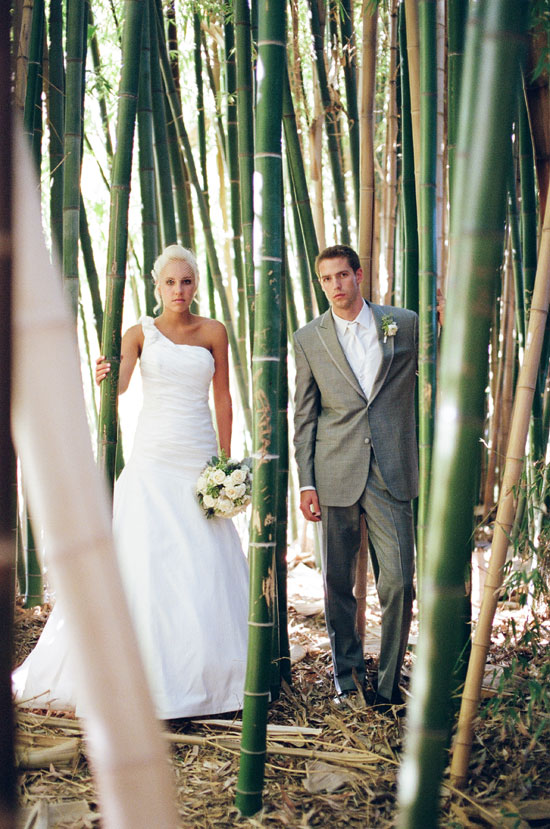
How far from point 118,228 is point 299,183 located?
0.74 metres

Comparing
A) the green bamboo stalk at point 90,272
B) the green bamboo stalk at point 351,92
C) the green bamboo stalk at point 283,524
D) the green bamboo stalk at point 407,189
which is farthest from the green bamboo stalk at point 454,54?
the green bamboo stalk at point 90,272

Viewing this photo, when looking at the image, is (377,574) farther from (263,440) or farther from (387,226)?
(387,226)

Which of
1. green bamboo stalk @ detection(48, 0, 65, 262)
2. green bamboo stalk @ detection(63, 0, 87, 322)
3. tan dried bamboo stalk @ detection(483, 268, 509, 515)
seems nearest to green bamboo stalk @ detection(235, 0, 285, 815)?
green bamboo stalk @ detection(63, 0, 87, 322)

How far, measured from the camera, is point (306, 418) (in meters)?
2.73

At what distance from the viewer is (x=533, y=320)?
1861 mm

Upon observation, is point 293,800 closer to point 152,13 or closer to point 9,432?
point 9,432

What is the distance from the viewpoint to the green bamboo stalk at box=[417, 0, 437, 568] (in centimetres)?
205

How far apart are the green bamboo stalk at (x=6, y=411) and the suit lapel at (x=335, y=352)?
1994 mm

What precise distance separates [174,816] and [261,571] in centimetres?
87

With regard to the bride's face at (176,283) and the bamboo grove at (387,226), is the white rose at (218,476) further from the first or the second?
the bride's face at (176,283)

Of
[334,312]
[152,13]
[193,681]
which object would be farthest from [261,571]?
[152,13]

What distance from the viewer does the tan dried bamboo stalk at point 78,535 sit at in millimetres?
692

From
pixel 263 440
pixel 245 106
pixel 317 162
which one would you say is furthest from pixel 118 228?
pixel 317 162

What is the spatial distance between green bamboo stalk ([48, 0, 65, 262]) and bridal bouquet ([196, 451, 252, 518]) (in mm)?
1123
